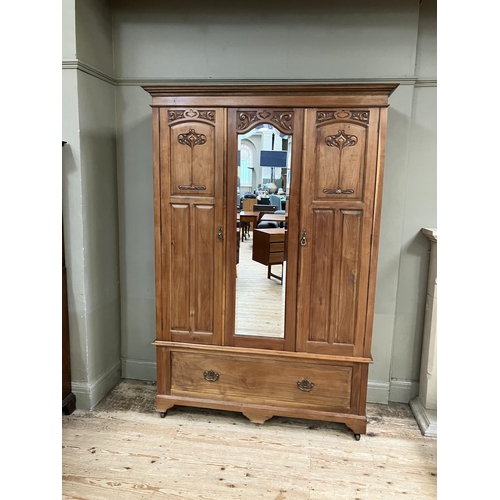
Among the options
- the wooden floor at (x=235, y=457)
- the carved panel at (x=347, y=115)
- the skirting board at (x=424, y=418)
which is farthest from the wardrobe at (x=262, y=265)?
the skirting board at (x=424, y=418)

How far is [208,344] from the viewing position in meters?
2.24

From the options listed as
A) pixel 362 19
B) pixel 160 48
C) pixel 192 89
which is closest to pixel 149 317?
pixel 192 89

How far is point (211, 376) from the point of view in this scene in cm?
228

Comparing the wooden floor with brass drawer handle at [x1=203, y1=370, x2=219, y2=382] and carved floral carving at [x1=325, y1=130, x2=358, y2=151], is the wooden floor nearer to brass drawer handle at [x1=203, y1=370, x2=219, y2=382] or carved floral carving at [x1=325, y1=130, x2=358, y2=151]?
brass drawer handle at [x1=203, y1=370, x2=219, y2=382]

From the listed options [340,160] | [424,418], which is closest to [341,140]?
[340,160]

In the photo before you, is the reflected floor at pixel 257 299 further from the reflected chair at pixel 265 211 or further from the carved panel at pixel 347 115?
the carved panel at pixel 347 115

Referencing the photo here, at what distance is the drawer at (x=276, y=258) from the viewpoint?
2.12 meters

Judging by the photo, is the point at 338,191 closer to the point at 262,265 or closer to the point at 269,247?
the point at 269,247

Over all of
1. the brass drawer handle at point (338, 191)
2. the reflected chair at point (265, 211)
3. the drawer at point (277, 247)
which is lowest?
the drawer at point (277, 247)

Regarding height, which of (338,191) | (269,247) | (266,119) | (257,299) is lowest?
(257,299)

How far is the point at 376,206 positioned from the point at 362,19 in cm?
119

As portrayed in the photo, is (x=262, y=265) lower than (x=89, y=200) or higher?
lower

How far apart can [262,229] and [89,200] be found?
112 centimetres
